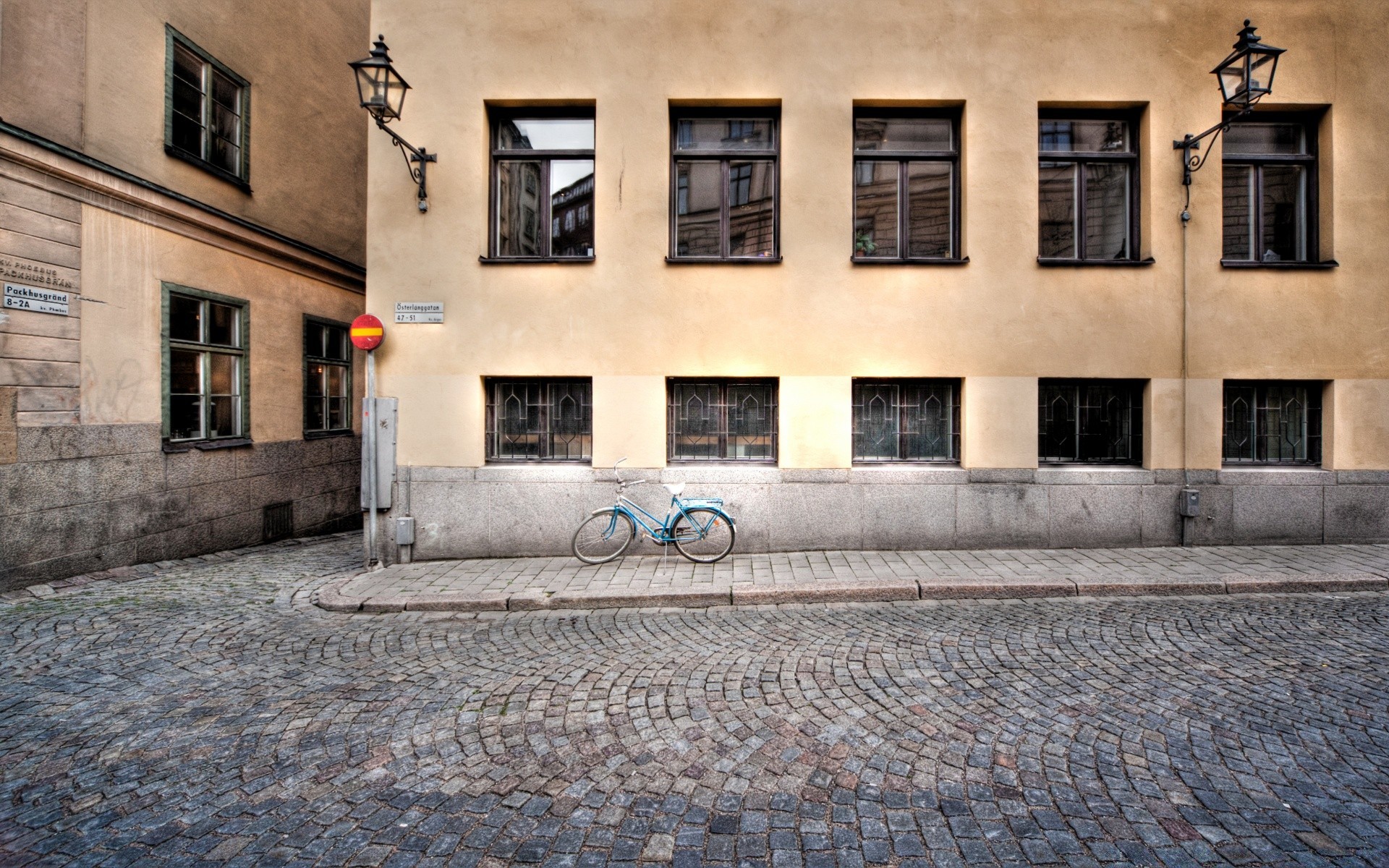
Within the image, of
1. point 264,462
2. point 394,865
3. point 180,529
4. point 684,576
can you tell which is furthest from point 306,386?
point 394,865

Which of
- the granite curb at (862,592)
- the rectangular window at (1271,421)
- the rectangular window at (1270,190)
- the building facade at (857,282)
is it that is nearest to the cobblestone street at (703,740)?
the granite curb at (862,592)

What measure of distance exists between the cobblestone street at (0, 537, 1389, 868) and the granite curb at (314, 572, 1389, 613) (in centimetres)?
42

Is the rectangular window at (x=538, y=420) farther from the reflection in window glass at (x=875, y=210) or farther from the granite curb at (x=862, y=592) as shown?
the reflection in window glass at (x=875, y=210)

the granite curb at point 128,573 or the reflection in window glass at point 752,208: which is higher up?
the reflection in window glass at point 752,208

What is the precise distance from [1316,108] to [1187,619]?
25.1ft

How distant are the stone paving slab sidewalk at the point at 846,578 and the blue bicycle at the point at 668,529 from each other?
0.66ft

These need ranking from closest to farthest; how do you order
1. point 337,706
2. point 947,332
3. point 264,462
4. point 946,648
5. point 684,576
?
point 337,706
point 946,648
point 684,576
point 947,332
point 264,462

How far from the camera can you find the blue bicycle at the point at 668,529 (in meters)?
7.41

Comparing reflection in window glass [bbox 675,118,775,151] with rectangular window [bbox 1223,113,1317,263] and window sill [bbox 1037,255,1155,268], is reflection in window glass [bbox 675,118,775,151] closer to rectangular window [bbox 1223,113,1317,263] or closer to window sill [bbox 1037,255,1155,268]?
window sill [bbox 1037,255,1155,268]

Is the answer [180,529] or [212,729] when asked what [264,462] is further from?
[212,729]

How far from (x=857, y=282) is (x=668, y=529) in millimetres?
4003

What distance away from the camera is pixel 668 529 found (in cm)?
742

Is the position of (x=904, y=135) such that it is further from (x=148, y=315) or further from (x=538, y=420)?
(x=148, y=315)

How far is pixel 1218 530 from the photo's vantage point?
8055mm
